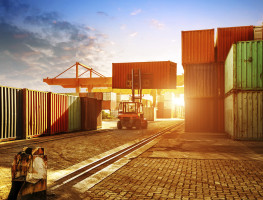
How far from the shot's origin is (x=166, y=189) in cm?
462

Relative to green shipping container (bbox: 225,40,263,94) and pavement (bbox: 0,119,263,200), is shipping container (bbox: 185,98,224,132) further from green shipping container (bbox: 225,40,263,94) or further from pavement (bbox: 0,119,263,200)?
pavement (bbox: 0,119,263,200)

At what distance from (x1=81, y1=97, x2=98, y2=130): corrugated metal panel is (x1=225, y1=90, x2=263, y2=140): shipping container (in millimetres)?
11859

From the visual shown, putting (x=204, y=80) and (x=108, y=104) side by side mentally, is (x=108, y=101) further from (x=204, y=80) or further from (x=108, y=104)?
(x=204, y=80)

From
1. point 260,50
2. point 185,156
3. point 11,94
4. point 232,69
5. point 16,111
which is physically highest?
point 260,50

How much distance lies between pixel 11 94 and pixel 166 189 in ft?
36.0

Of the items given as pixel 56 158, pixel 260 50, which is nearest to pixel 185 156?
pixel 56 158

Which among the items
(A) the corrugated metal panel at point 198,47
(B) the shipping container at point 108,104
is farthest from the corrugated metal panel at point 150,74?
(B) the shipping container at point 108,104

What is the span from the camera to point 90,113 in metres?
20.8

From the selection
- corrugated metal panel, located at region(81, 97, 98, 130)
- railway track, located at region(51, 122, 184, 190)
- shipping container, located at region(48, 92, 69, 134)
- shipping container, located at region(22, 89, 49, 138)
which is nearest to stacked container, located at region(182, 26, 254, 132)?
corrugated metal panel, located at region(81, 97, 98, 130)

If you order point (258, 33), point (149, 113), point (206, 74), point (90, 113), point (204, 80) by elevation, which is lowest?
point (149, 113)

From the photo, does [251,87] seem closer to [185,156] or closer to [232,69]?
[232,69]

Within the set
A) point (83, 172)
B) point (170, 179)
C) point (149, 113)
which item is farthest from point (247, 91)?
point (149, 113)

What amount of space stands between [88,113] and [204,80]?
9.95 m

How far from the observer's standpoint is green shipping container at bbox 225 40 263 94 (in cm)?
1292
